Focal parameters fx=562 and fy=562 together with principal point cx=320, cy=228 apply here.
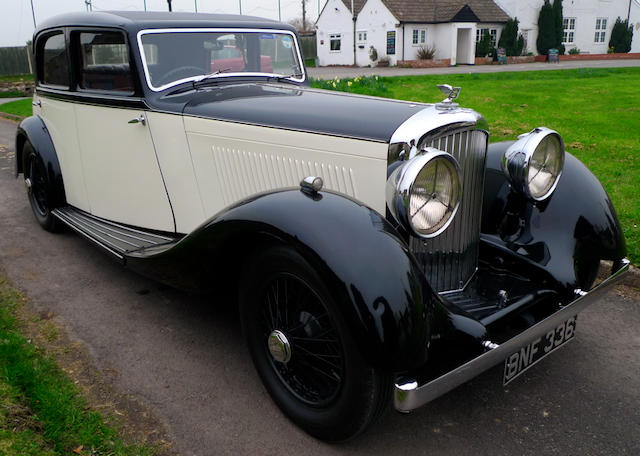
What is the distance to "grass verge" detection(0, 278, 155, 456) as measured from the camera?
223 centimetres

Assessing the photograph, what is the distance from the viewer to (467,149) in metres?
2.65

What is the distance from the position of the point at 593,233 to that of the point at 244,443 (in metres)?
1.95

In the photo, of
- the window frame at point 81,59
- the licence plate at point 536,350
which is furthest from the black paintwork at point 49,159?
the licence plate at point 536,350

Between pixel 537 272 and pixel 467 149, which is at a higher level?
pixel 467 149

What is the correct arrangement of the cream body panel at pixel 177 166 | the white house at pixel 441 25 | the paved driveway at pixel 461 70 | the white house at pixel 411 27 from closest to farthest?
1. the cream body panel at pixel 177 166
2. the paved driveway at pixel 461 70
3. the white house at pixel 411 27
4. the white house at pixel 441 25

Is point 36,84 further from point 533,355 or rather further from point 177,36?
point 533,355

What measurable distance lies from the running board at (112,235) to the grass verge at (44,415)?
30.3 inches

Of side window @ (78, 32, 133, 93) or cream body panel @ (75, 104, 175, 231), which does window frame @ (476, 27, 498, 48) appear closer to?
side window @ (78, 32, 133, 93)

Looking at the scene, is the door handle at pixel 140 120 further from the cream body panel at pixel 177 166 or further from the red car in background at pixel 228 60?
the red car in background at pixel 228 60

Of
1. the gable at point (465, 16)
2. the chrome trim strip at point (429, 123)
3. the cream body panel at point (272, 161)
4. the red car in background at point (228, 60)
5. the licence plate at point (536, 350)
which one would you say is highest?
the gable at point (465, 16)

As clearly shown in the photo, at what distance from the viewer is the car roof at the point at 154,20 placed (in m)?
3.49

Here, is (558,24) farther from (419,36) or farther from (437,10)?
(419,36)

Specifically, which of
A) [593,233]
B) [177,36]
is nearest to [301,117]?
[177,36]

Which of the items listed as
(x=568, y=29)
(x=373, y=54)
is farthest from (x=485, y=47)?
(x=568, y=29)
